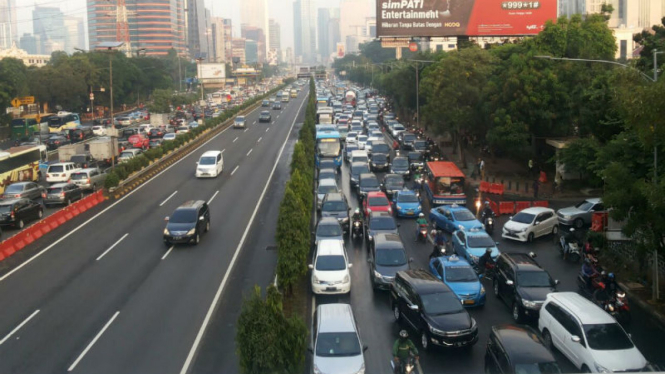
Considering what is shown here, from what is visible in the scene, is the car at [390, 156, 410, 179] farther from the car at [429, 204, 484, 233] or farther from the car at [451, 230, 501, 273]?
the car at [451, 230, 501, 273]

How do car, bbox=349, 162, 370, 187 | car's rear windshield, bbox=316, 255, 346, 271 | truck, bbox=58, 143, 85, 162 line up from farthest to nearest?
truck, bbox=58, 143, 85, 162 → car, bbox=349, 162, 370, 187 → car's rear windshield, bbox=316, 255, 346, 271

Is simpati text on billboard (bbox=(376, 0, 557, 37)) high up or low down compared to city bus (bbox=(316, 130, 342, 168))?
up

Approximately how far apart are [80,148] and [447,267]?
38.8 meters

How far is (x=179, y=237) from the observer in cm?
2605

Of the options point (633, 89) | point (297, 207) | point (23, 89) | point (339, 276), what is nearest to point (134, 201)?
point (297, 207)

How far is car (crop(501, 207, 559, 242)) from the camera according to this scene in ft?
89.5

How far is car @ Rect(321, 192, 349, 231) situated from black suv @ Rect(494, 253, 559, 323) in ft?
30.9

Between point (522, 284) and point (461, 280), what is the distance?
186 cm

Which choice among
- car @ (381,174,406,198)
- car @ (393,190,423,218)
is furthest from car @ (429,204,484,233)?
car @ (381,174,406,198)

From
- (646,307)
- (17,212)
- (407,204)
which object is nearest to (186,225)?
(17,212)

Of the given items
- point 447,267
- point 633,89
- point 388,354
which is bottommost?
point 388,354

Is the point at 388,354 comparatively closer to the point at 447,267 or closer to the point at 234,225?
the point at 447,267

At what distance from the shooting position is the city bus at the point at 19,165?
127ft

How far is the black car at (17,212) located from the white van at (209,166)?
11.7 meters
